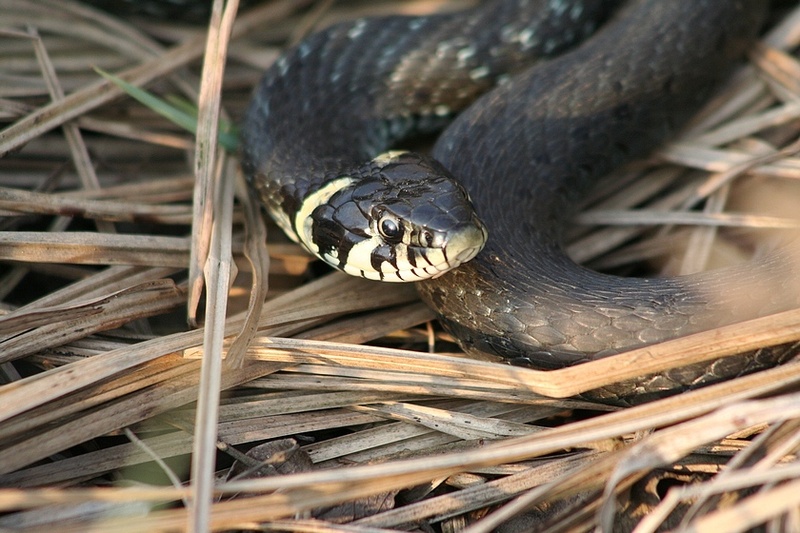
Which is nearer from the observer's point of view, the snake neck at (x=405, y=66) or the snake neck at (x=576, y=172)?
the snake neck at (x=576, y=172)

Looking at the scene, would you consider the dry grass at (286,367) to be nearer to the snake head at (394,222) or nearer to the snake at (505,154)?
the snake at (505,154)

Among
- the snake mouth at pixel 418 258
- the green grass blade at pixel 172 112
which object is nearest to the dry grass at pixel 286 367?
the green grass blade at pixel 172 112

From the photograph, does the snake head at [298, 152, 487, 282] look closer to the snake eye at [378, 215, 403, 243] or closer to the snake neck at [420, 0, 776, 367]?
the snake eye at [378, 215, 403, 243]

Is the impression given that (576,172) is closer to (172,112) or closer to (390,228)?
(390,228)

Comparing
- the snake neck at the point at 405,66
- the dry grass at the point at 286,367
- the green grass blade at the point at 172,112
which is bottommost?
the dry grass at the point at 286,367

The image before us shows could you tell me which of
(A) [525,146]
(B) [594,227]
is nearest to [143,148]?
(A) [525,146]

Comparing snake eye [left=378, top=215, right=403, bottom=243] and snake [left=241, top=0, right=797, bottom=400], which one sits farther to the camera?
snake eye [left=378, top=215, right=403, bottom=243]

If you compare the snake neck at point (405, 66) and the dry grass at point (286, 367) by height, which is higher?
the snake neck at point (405, 66)

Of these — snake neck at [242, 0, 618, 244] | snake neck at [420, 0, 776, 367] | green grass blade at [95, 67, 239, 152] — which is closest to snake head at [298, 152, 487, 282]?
snake neck at [420, 0, 776, 367]
